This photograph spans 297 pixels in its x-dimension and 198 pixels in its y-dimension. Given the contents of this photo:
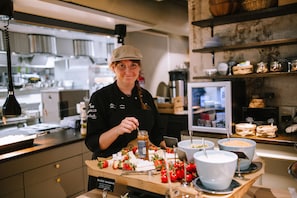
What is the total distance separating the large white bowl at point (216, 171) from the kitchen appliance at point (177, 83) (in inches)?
161

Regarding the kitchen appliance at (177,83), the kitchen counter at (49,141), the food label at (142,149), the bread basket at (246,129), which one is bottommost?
the kitchen counter at (49,141)

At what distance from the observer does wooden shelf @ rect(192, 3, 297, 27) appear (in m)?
2.68

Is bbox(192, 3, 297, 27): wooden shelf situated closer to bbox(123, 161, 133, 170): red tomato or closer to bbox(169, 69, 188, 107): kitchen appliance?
bbox(169, 69, 188, 107): kitchen appliance

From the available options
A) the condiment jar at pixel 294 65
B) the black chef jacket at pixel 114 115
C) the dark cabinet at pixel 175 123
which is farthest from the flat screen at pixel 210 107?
the black chef jacket at pixel 114 115

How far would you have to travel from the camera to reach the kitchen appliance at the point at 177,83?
526 centimetres

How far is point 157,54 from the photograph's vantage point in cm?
549

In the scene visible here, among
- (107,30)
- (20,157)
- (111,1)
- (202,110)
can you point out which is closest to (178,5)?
(107,30)

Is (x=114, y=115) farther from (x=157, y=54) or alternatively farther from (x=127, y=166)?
(x=157, y=54)

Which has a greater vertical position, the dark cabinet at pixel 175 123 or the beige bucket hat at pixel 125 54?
the beige bucket hat at pixel 125 54

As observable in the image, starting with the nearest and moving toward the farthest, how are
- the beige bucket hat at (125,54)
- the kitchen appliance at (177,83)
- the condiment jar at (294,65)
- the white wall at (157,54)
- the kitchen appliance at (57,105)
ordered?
the beige bucket hat at (125,54)
the condiment jar at (294,65)
the kitchen appliance at (57,105)
the white wall at (157,54)
the kitchen appliance at (177,83)

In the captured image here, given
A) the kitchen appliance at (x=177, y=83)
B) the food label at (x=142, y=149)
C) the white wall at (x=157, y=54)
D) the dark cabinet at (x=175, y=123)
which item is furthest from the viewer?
the kitchen appliance at (x=177, y=83)

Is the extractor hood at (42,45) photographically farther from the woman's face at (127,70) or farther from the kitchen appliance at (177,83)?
the woman's face at (127,70)

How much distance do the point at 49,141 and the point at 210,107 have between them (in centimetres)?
188

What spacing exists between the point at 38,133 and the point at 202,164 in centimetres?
280
